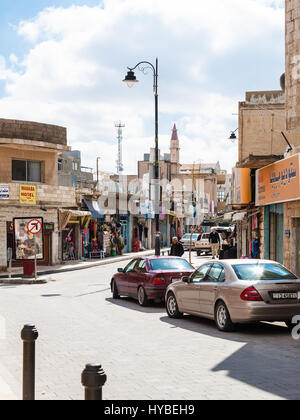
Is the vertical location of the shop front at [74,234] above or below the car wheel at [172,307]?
above

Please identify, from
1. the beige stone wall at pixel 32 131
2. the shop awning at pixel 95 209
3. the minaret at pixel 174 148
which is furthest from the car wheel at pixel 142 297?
the minaret at pixel 174 148

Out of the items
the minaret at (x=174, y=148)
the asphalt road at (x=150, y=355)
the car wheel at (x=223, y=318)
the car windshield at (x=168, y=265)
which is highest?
the minaret at (x=174, y=148)

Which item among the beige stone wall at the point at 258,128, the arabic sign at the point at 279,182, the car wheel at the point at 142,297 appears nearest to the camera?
the car wheel at the point at 142,297

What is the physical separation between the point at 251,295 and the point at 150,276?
17.8 feet

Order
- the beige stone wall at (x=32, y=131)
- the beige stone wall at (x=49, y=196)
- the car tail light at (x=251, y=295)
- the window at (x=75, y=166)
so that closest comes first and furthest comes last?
the car tail light at (x=251, y=295)
the beige stone wall at (x=49, y=196)
the beige stone wall at (x=32, y=131)
the window at (x=75, y=166)

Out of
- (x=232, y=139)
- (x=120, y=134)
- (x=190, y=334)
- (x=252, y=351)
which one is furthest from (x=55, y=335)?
(x=120, y=134)

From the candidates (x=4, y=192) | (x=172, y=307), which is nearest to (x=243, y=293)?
(x=172, y=307)

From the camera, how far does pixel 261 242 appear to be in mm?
25969

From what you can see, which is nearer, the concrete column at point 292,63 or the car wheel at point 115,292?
the car wheel at point 115,292

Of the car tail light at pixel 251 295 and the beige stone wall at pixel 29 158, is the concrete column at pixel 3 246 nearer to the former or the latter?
the beige stone wall at pixel 29 158

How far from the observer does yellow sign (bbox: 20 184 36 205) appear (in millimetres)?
35219

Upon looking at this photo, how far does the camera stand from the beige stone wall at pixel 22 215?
1379 inches

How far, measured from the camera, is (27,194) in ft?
117
